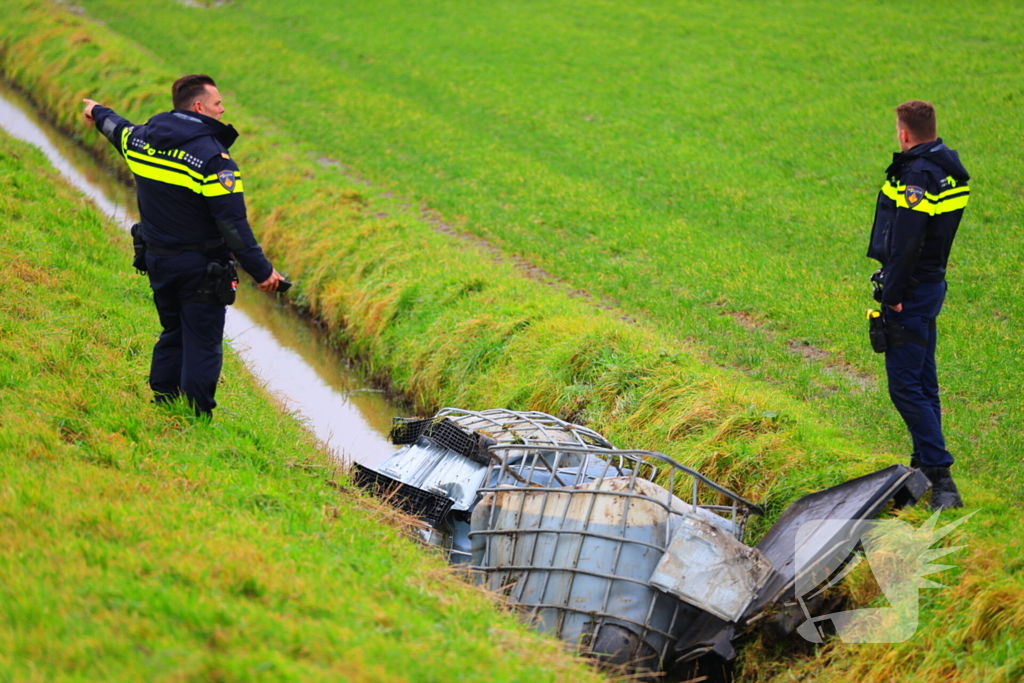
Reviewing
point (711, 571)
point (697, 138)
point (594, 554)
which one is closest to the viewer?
point (711, 571)

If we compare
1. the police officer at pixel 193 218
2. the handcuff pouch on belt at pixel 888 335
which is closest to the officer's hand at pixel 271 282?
the police officer at pixel 193 218

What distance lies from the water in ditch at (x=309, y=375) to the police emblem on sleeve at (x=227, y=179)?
2.86 meters

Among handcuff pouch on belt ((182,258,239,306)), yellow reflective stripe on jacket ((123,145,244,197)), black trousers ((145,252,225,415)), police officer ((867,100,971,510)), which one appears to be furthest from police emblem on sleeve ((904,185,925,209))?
black trousers ((145,252,225,415))

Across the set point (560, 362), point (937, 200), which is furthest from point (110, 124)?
point (937, 200)

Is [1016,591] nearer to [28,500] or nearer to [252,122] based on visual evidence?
[28,500]

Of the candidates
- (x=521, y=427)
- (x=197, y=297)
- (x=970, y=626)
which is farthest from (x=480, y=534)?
(x=970, y=626)

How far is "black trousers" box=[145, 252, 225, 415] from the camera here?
6.12 metres

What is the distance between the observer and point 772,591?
521 centimetres

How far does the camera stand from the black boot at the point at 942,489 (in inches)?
225

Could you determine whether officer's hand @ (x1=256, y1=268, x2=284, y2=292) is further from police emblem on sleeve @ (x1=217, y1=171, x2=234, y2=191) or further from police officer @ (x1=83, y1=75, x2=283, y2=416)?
police emblem on sleeve @ (x1=217, y1=171, x2=234, y2=191)

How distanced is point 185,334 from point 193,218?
33.1 inches

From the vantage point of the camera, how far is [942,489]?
5.80 metres

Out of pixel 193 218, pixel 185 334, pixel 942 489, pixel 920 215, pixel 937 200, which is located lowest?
pixel 942 489

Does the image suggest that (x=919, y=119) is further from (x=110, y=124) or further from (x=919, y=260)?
(x=110, y=124)
